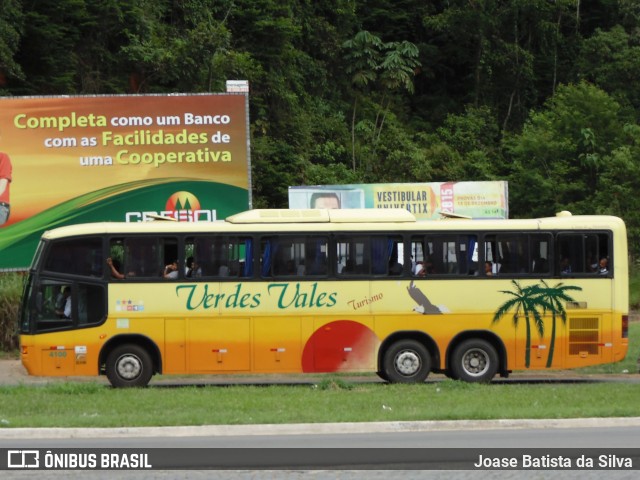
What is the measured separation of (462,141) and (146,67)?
19995 mm

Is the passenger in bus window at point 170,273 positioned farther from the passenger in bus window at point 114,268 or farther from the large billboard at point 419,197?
the large billboard at point 419,197

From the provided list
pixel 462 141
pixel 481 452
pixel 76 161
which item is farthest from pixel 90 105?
pixel 462 141

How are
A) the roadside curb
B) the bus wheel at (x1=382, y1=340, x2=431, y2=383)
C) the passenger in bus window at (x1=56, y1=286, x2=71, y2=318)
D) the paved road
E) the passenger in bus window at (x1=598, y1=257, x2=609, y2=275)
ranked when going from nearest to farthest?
the paved road < the roadside curb < the passenger in bus window at (x1=56, y1=286, x2=71, y2=318) < the bus wheel at (x1=382, y1=340, x2=431, y2=383) < the passenger in bus window at (x1=598, y1=257, x2=609, y2=275)

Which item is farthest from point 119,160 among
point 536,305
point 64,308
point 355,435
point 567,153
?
point 567,153

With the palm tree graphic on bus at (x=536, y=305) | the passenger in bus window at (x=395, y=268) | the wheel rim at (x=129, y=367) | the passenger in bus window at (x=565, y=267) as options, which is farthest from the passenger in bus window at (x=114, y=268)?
the passenger in bus window at (x=565, y=267)

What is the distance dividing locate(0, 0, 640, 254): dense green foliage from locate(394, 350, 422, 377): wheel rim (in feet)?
66.5

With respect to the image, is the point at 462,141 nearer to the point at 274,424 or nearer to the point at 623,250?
the point at 623,250

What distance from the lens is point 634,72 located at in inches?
2307

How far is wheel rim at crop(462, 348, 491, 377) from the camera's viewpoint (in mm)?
21609

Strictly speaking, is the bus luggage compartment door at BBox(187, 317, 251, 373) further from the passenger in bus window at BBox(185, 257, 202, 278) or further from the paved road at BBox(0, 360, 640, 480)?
the paved road at BBox(0, 360, 640, 480)

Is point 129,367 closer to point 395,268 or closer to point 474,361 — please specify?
point 395,268

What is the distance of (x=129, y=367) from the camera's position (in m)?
21.0

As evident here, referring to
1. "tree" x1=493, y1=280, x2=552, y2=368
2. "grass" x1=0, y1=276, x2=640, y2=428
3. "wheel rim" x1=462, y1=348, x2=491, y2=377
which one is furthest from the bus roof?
"grass" x1=0, y1=276, x2=640, y2=428

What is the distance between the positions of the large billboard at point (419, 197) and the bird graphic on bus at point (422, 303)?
860 inches
